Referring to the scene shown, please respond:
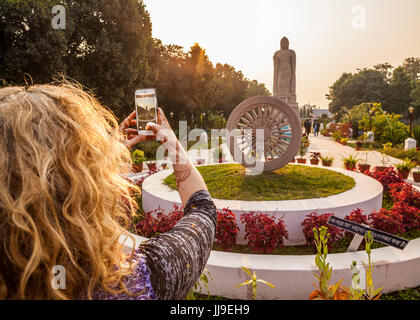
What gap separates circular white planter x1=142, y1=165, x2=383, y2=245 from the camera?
14.6 feet

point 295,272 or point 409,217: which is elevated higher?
point 409,217

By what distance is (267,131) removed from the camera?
6.46 metres

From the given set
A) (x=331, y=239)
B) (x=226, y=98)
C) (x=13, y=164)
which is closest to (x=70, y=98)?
(x=13, y=164)

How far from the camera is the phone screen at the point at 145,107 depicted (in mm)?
1803

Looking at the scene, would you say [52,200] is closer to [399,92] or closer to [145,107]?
[145,107]

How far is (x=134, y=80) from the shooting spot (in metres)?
18.5

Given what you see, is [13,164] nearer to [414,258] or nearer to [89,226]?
[89,226]

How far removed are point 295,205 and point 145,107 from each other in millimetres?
3524

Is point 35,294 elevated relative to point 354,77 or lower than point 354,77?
lower

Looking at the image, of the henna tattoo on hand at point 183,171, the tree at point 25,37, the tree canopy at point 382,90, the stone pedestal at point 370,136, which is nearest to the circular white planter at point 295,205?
the henna tattoo on hand at point 183,171

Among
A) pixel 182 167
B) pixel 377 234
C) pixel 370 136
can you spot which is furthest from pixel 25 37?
pixel 370 136

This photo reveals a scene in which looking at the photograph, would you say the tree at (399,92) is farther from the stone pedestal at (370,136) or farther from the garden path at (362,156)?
the garden path at (362,156)

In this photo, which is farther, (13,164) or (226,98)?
(226,98)

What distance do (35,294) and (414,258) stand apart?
159 inches
